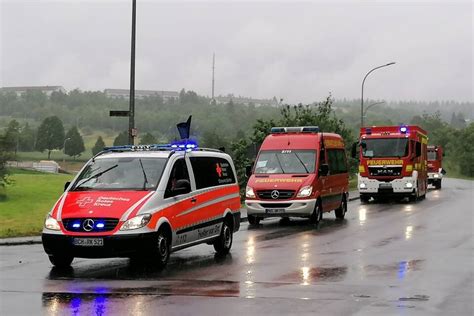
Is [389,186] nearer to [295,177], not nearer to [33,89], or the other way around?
[295,177]

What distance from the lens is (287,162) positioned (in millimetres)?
20688

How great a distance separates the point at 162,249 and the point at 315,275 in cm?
241

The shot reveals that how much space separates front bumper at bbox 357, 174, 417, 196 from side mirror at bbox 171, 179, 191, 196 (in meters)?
20.1

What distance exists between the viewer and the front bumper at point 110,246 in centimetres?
1048

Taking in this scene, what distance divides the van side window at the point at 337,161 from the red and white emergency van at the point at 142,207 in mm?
8538

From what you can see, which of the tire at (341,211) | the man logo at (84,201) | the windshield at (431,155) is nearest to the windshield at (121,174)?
the man logo at (84,201)

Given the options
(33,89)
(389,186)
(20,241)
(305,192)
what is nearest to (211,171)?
(20,241)

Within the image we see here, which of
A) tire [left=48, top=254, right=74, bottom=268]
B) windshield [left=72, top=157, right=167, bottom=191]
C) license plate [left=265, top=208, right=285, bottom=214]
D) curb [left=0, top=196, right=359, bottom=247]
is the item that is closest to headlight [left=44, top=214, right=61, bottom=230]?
tire [left=48, top=254, right=74, bottom=268]

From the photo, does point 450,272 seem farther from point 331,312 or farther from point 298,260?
point 331,312

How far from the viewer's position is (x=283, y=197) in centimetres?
1959

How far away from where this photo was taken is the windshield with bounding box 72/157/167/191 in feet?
37.7

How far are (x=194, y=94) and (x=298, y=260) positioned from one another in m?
130

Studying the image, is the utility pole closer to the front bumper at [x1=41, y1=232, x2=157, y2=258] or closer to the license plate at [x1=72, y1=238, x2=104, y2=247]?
the front bumper at [x1=41, y1=232, x2=157, y2=258]

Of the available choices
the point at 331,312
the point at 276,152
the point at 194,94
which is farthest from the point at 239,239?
the point at 194,94
